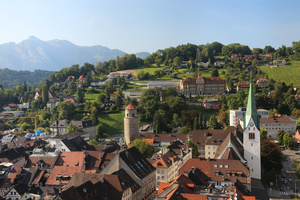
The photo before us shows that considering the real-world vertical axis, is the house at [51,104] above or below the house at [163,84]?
below

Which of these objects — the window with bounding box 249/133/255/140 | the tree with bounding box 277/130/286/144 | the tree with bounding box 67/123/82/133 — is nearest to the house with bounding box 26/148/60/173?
the window with bounding box 249/133/255/140

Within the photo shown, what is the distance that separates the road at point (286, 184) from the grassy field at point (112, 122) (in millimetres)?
48186

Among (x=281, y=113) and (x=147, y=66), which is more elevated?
(x=147, y=66)

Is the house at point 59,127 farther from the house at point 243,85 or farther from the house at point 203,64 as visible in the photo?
the house at point 203,64

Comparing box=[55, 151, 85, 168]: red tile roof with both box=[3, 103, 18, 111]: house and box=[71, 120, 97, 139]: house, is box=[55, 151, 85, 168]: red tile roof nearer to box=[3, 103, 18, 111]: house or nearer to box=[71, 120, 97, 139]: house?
box=[71, 120, 97, 139]: house

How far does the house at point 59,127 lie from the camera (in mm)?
95125

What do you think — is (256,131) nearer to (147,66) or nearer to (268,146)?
(268,146)

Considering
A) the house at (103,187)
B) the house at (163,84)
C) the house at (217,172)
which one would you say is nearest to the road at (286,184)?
the house at (217,172)

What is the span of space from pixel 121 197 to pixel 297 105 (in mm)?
81881

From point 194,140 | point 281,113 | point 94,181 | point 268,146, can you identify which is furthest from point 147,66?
point 94,181

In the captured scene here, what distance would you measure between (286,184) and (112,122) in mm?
58689

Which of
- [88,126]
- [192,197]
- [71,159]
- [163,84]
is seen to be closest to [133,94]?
[163,84]

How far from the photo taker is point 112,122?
9900cm

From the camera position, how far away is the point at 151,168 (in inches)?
Answer: 1670
